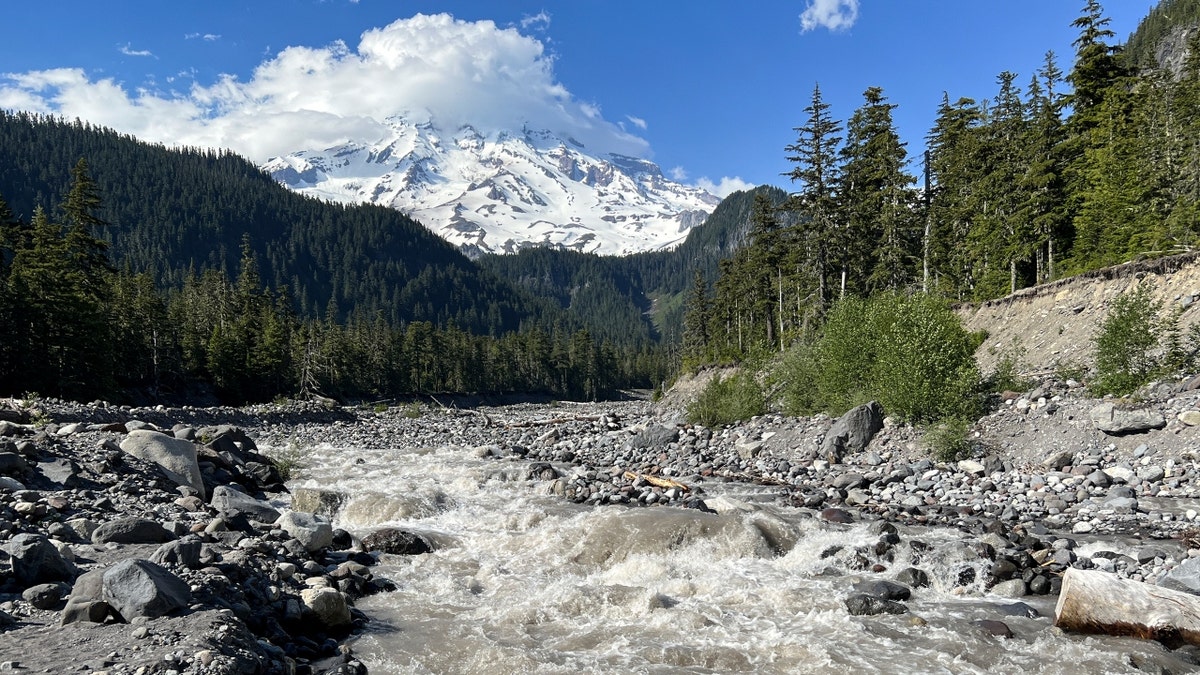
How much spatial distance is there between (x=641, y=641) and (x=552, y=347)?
4920 inches

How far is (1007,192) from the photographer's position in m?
39.8

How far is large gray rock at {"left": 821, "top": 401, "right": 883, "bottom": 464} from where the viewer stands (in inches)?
806

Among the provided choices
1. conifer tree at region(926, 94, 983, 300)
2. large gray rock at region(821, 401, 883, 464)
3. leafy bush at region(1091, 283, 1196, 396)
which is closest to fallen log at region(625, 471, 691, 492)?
large gray rock at region(821, 401, 883, 464)

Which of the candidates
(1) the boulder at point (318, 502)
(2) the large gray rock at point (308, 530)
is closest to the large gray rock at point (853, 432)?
(1) the boulder at point (318, 502)

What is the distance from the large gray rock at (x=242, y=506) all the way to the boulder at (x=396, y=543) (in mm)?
2342

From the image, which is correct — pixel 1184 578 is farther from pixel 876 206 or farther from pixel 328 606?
pixel 876 206

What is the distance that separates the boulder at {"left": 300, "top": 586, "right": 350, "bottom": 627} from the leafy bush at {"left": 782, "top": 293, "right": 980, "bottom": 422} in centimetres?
1752

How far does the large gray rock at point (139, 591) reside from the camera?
6812 mm

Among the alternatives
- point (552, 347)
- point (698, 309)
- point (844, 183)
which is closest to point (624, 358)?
point (552, 347)

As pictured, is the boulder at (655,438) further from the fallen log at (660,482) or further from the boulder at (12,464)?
the boulder at (12,464)

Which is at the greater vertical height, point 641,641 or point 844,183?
point 844,183

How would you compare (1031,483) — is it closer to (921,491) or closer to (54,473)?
(921,491)

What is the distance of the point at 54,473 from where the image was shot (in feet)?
41.1

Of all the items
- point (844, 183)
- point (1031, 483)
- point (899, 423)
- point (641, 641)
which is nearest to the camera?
point (641, 641)
